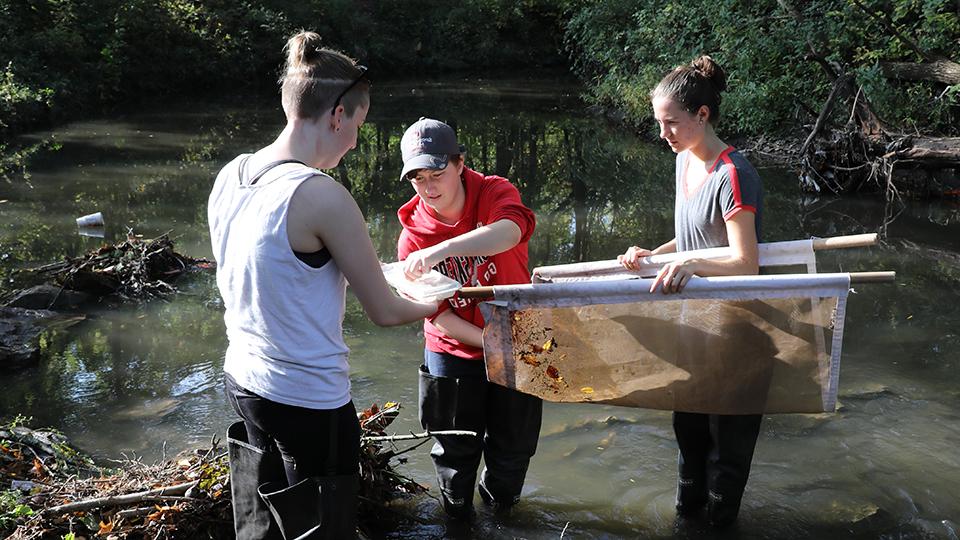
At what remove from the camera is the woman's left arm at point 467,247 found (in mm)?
3396

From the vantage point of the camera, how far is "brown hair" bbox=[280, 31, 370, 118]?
255 centimetres

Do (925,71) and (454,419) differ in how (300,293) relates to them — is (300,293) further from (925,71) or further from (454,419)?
(925,71)

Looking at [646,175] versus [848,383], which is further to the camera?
[646,175]

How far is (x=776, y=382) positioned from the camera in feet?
11.4

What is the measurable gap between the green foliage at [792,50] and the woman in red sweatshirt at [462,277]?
33.5ft

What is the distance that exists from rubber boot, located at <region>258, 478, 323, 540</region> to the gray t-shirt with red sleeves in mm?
1837

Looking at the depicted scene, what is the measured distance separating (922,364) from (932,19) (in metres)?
7.96

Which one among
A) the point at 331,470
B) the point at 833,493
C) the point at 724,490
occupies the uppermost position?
the point at 331,470

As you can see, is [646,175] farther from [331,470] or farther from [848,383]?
[331,470]

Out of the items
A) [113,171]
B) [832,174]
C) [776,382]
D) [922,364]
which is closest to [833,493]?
[776,382]

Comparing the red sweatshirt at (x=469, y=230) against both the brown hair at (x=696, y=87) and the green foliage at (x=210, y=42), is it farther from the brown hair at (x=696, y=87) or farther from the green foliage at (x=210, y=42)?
the green foliage at (x=210, y=42)

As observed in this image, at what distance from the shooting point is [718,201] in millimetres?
3453

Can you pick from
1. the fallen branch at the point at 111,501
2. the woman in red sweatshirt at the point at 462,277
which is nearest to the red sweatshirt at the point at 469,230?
the woman in red sweatshirt at the point at 462,277

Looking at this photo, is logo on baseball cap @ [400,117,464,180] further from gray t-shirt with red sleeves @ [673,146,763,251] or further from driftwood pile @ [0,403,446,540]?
driftwood pile @ [0,403,446,540]
